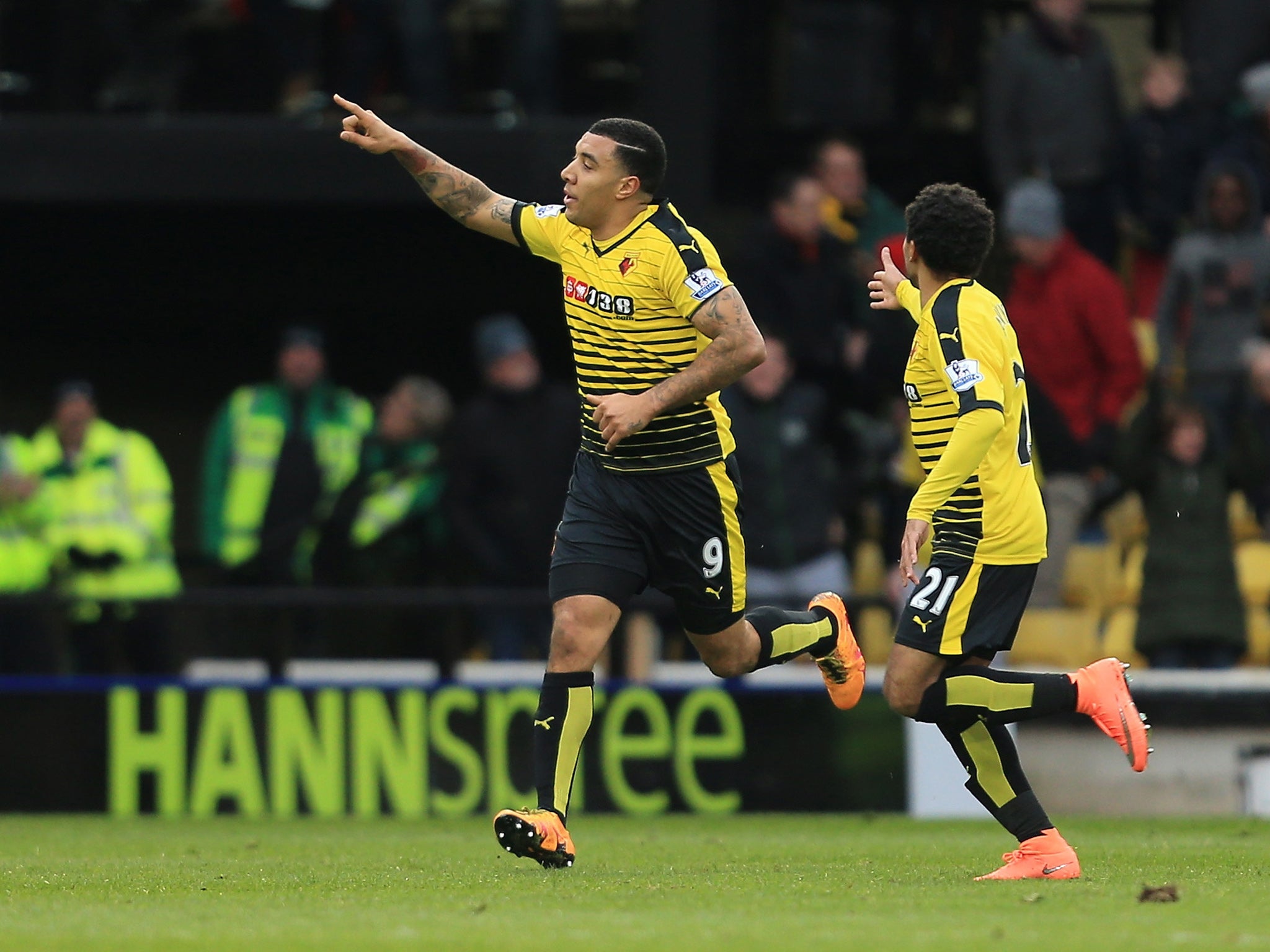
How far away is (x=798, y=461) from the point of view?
1116 centimetres

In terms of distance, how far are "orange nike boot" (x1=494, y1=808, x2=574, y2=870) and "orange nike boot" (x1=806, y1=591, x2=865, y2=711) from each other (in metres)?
1.33

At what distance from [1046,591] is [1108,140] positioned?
9.06 ft

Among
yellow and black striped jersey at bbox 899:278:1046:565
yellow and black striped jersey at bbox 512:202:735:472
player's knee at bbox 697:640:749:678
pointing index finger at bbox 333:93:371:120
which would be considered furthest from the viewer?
player's knee at bbox 697:640:749:678

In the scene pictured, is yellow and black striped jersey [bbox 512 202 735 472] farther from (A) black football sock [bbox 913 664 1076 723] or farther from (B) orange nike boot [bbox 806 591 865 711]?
(A) black football sock [bbox 913 664 1076 723]

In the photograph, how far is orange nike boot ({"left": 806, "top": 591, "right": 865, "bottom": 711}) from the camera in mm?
7699

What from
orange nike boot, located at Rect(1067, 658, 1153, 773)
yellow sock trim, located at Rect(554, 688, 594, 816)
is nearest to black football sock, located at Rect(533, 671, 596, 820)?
yellow sock trim, located at Rect(554, 688, 594, 816)

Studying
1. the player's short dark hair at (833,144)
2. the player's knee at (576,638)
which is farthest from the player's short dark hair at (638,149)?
the player's short dark hair at (833,144)

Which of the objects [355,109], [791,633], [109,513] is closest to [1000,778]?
[791,633]

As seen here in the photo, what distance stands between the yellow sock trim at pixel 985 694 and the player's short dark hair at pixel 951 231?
117 centimetres

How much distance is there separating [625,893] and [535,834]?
367 millimetres

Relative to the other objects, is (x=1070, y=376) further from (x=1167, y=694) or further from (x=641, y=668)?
(x=641, y=668)

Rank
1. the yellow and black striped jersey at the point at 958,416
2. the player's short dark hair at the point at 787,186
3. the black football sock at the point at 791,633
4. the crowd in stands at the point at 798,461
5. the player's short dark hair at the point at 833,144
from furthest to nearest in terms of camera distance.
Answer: the player's short dark hair at the point at 833,144 → the player's short dark hair at the point at 787,186 → the crowd in stands at the point at 798,461 → the black football sock at the point at 791,633 → the yellow and black striped jersey at the point at 958,416

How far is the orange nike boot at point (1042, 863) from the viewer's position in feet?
21.9

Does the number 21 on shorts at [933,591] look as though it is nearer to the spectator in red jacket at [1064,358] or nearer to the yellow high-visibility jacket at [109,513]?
the spectator in red jacket at [1064,358]
